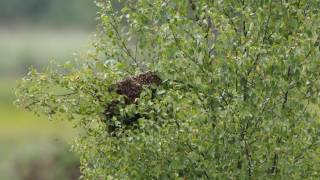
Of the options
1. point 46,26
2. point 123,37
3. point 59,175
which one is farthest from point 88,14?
point 123,37

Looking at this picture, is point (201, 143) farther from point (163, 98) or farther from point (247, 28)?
point (247, 28)

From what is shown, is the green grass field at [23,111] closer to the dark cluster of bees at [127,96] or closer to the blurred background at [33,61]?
the blurred background at [33,61]

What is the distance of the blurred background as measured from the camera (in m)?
26.3

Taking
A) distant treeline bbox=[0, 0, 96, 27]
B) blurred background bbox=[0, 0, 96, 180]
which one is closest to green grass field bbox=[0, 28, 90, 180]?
blurred background bbox=[0, 0, 96, 180]

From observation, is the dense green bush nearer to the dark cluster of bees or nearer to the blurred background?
the dark cluster of bees

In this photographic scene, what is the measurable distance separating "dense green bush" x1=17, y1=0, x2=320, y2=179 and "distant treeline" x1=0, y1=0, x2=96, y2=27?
174 ft

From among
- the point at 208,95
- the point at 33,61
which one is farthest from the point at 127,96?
the point at 33,61

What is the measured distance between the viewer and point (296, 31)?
36.6ft

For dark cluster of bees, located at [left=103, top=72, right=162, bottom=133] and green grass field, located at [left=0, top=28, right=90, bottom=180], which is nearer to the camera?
dark cluster of bees, located at [left=103, top=72, right=162, bottom=133]

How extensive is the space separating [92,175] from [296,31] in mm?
3217

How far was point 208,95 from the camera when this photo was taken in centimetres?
1118

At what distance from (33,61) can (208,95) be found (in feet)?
165

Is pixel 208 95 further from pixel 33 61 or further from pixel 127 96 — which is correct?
pixel 33 61

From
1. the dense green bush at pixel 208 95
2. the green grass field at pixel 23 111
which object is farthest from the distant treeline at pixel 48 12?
the dense green bush at pixel 208 95
